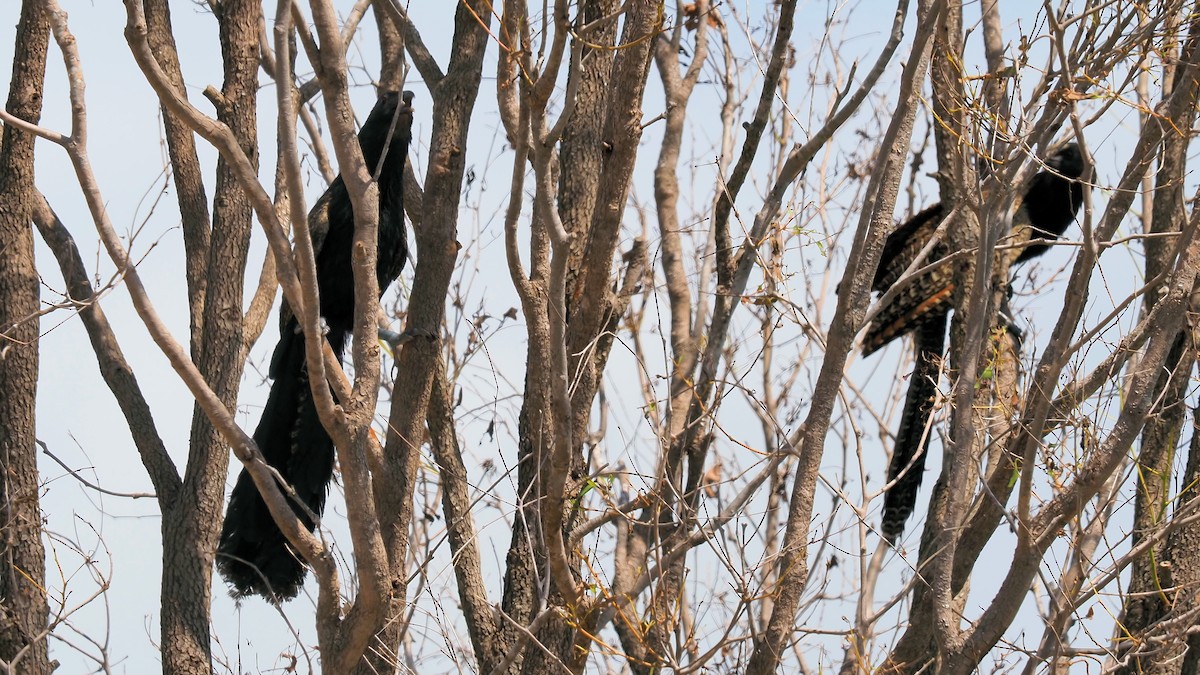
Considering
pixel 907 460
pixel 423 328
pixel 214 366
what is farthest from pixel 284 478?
pixel 907 460

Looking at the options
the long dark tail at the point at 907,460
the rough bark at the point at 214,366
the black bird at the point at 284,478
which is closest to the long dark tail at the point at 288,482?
the black bird at the point at 284,478

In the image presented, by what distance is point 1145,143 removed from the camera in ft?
13.5

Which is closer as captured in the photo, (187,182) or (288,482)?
(288,482)

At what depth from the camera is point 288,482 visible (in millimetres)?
5324

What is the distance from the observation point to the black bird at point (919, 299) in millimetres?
6977

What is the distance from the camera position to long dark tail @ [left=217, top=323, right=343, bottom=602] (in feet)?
17.4

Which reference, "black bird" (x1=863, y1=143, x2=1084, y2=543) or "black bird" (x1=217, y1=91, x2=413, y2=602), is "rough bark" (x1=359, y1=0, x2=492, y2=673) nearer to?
"black bird" (x1=217, y1=91, x2=413, y2=602)

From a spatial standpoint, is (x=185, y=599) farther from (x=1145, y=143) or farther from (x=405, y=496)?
(x=1145, y=143)

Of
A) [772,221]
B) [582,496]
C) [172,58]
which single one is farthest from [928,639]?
[172,58]

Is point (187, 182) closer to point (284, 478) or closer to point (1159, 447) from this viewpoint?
point (284, 478)

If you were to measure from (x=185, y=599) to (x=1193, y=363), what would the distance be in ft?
15.4

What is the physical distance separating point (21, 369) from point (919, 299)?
199 inches

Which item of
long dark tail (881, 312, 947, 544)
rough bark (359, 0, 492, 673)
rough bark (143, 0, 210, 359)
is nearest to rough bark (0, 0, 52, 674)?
rough bark (143, 0, 210, 359)

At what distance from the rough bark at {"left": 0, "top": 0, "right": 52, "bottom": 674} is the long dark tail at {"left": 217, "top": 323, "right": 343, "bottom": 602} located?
1.15 meters
